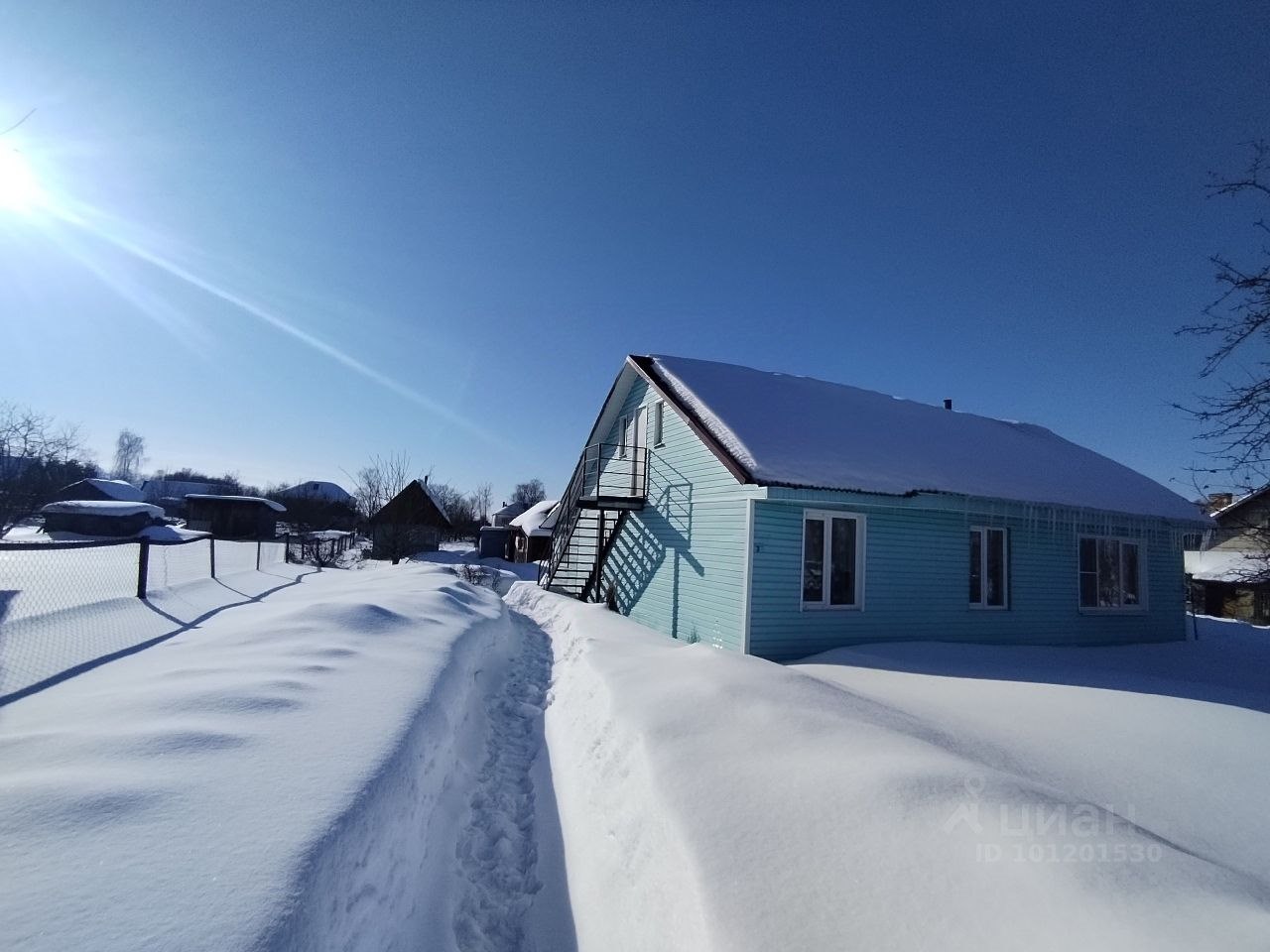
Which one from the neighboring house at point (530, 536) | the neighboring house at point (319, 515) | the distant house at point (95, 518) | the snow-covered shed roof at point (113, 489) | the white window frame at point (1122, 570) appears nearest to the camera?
the white window frame at point (1122, 570)

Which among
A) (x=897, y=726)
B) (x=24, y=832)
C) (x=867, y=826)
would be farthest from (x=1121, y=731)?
(x=24, y=832)

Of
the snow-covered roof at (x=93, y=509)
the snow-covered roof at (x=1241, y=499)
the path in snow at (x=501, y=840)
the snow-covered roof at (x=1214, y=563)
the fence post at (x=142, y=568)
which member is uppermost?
the snow-covered roof at (x=1241, y=499)

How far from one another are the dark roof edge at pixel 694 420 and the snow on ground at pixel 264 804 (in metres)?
4.70

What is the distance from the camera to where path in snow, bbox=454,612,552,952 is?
307 cm

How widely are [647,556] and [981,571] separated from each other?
644 cm

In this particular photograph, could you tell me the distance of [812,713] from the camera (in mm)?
4086

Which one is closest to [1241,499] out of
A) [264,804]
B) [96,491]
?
[264,804]

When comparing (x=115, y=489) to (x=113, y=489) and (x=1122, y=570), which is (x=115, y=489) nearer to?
(x=113, y=489)

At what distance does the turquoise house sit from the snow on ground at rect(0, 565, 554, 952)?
4797 millimetres

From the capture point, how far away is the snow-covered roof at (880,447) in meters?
8.72

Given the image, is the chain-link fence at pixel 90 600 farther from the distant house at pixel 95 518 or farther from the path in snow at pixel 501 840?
the distant house at pixel 95 518

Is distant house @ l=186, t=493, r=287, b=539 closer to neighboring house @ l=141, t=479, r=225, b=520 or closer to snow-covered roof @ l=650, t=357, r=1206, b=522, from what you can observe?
snow-covered roof @ l=650, t=357, r=1206, b=522

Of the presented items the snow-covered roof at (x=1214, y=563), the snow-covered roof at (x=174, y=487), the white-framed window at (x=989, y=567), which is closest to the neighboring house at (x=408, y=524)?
the white-framed window at (x=989, y=567)

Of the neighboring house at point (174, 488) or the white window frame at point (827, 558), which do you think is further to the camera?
the neighboring house at point (174, 488)
